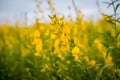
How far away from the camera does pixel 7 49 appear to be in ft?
20.0

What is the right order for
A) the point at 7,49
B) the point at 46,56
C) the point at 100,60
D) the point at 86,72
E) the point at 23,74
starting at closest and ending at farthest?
1. the point at 86,72
2. the point at 46,56
3. the point at 100,60
4. the point at 23,74
5. the point at 7,49

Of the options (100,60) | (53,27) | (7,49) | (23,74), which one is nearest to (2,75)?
(23,74)

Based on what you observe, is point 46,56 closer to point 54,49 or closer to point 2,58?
point 54,49

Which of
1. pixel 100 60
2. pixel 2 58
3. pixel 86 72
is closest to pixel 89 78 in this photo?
pixel 86 72

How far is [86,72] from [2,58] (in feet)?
10.5

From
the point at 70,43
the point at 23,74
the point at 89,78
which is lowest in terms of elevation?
the point at 23,74

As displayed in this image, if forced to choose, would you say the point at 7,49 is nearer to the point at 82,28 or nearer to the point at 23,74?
the point at 23,74

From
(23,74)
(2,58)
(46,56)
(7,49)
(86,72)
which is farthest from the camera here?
(7,49)

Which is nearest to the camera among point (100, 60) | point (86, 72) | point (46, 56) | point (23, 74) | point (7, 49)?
point (86, 72)

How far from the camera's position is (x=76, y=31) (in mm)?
5043

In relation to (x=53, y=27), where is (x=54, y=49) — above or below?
below

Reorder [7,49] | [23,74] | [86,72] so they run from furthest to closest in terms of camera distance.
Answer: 1. [7,49]
2. [23,74]
3. [86,72]

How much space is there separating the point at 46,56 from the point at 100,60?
121 cm

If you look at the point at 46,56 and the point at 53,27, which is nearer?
the point at 53,27
